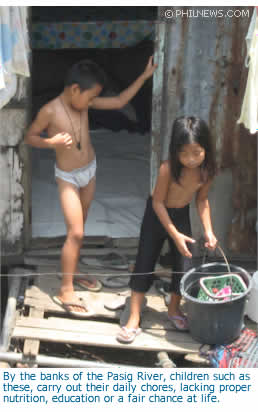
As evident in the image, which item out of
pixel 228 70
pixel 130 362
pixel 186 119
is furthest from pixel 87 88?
pixel 130 362

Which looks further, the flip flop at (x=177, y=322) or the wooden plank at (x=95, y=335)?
the flip flop at (x=177, y=322)

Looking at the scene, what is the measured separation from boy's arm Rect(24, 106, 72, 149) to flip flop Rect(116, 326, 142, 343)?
1392 millimetres

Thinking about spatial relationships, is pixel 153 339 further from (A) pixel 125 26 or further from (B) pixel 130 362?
(A) pixel 125 26

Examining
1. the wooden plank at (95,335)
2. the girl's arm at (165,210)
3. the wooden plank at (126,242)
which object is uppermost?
the girl's arm at (165,210)

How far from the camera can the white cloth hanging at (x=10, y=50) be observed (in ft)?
12.7

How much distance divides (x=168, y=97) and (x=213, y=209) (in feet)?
3.37

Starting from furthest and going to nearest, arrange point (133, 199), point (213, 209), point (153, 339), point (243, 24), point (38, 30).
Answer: point (38, 30) < point (133, 199) < point (213, 209) < point (243, 24) < point (153, 339)

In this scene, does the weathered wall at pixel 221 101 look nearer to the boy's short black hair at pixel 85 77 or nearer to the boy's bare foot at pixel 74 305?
the boy's short black hair at pixel 85 77

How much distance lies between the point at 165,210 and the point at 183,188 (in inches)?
8.3

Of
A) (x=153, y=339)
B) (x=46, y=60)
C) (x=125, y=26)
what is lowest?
(x=153, y=339)

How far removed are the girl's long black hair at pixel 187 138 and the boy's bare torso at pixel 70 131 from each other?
81cm

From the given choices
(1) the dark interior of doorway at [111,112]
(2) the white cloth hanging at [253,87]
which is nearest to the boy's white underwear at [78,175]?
(2) the white cloth hanging at [253,87]

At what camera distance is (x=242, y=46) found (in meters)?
4.59

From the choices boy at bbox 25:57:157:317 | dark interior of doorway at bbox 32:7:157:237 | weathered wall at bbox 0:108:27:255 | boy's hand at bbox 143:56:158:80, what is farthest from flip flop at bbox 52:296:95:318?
dark interior of doorway at bbox 32:7:157:237
